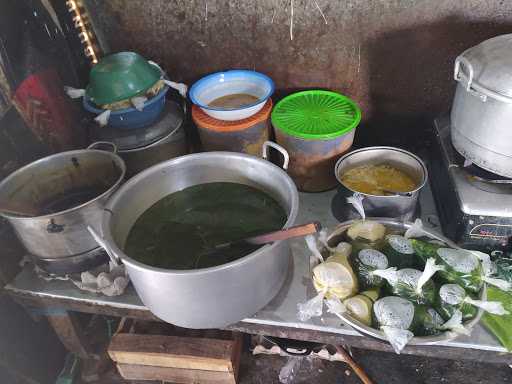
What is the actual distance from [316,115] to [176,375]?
143 centimetres

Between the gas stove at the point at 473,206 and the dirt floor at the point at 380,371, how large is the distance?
0.84 m

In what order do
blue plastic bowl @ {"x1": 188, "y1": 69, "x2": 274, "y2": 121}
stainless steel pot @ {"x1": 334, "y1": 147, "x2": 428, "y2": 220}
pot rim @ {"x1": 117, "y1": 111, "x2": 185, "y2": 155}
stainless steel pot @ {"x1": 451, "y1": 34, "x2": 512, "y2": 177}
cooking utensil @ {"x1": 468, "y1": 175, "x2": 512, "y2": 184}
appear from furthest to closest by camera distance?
blue plastic bowl @ {"x1": 188, "y1": 69, "x2": 274, "y2": 121}
pot rim @ {"x1": 117, "y1": 111, "x2": 185, "y2": 155}
stainless steel pot @ {"x1": 334, "y1": 147, "x2": 428, "y2": 220}
cooking utensil @ {"x1": 468, "y1": 175, "x2": 512, "y2": 184}
stainless steel pot @ {"x1": 451, "y1": 34, "x2": 512, "y2": 177}

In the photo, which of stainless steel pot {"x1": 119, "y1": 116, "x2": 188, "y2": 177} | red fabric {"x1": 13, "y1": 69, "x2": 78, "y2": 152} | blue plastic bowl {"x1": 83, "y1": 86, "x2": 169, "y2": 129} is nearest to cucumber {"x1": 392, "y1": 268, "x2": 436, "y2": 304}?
stainless steel pot {"x1": 119, "y1": 116, "x2": 188, "y2": 177}

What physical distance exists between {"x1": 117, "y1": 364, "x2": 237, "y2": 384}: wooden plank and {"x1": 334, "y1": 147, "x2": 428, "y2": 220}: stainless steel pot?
1.03 metres

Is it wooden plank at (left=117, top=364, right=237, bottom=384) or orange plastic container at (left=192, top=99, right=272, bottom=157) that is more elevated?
orange plastic container at (left=192, top=99, right=272, bottom=157)

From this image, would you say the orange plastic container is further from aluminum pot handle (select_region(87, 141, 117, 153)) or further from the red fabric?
the red fabric

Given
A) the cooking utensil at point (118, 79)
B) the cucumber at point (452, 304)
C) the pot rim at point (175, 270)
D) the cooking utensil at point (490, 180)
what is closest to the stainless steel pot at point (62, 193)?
the pot rim at point (175, 270)

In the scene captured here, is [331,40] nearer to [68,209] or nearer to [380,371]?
[68,209]

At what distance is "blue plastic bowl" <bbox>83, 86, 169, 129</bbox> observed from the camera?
186 centimetres

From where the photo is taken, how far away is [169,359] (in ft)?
6.21

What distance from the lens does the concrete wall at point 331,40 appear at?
1828 millimetres

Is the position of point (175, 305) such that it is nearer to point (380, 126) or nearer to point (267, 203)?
point (267, 203)

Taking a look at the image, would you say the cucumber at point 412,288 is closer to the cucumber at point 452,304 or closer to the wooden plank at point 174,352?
the cucumber at point 452,304

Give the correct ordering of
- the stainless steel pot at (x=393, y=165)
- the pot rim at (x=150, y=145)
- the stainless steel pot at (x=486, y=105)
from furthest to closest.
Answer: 1. the pot rim at (x=150, y=145)
2. the stainless steel pot at (x=393, y=165)
3. the stainless steel pot at (x=486, y=105)
